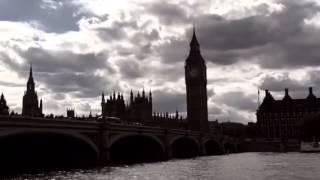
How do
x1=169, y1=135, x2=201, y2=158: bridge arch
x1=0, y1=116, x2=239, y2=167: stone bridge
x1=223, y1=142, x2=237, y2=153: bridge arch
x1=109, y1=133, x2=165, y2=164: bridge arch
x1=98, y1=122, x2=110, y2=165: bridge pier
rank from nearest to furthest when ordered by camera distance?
x1=0, y1=116, x2=239, y2=167: stone bridge → x1=98, y1=122, x2=110, y2=165: bridge pier → x1=109, y1=133, x2=165, y2=164: bridge arch → x1=169, y1=135, x2=201, y2=158: bridge arch → x1=223, y1=142, x2=237, y2=153: bridge arch

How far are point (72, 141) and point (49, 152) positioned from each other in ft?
21.4

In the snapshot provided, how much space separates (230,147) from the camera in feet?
620

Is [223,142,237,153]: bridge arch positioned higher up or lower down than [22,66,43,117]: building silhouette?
lower down

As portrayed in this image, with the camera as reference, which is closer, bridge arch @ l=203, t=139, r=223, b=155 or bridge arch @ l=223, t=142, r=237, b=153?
bridge arch @ l=203, t=139, r=223, b=155

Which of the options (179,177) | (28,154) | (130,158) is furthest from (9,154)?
(130,158)

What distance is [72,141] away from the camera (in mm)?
84000

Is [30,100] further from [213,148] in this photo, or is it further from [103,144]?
[103,144]

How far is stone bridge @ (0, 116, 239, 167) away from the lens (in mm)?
66000

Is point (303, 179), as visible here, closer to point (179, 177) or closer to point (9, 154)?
point (179, 177)

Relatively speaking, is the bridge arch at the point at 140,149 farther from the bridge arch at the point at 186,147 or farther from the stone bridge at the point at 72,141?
the bridge arch at the point at 186,147

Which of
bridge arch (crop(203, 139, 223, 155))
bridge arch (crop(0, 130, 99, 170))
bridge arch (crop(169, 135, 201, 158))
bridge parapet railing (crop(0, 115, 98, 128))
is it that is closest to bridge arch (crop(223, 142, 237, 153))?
Result: bridge arch (crop(203, 139, 223, 155))

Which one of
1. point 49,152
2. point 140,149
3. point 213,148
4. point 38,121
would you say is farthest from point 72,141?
point 213,148

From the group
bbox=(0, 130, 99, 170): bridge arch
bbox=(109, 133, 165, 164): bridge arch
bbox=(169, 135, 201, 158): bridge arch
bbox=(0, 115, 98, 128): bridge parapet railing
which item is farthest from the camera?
bbox=(169, 135, 201, 158): bridge arch

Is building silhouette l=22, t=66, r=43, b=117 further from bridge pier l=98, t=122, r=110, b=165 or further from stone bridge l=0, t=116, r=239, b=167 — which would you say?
bridge pier l=98, t=122, r=110, b=165
